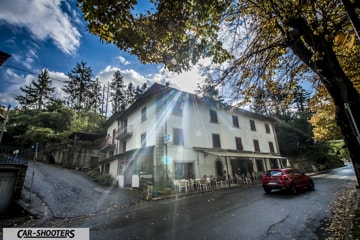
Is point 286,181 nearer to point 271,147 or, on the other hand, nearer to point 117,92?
point 271,147

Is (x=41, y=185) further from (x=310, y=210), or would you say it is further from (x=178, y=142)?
(x=310, y=210)

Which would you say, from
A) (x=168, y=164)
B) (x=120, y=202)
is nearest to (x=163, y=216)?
(x=120, y=202)

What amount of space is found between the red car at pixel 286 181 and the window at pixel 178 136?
7996 mm

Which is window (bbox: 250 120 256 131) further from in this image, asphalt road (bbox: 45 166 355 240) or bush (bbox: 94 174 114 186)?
bush (bbox: 94 174 114 186)

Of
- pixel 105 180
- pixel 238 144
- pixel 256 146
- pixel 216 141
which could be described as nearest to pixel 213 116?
pixel 216 141

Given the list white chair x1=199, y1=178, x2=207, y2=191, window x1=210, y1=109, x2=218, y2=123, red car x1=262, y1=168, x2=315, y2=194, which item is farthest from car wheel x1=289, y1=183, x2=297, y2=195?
window x1=210, y1=109, x2=218, y2=123

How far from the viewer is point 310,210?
21.0 ft

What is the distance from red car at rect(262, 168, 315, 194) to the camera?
9.82m

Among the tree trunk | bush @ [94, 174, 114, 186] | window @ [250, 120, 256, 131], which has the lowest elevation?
bush @ [94, 174, 114, 186]

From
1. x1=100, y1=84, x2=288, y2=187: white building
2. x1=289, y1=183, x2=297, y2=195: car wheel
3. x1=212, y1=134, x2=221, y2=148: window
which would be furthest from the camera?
x1=212, y1=134, x2=221, y2=148: window

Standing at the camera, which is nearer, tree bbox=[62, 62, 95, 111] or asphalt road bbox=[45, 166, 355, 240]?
asphalt road bbox=[45, 166, 355, 240]

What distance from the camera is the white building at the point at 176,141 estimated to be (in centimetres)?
1554

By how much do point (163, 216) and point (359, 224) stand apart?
18.6ft

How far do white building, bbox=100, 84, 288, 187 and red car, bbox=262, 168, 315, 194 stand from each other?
5791 mm
